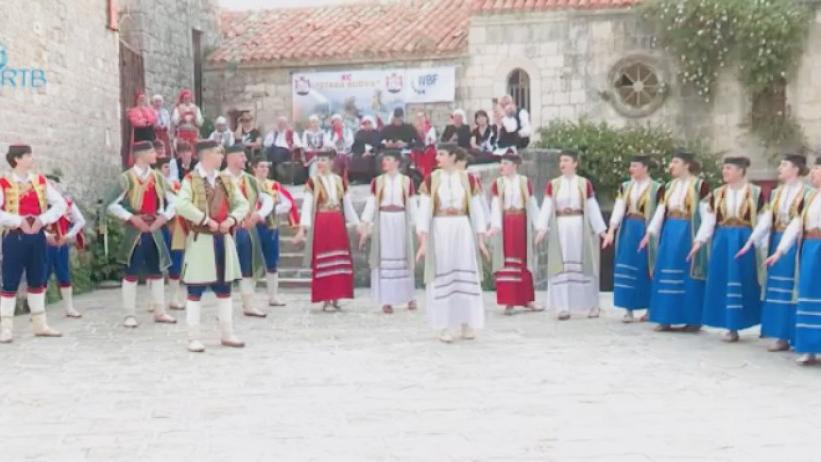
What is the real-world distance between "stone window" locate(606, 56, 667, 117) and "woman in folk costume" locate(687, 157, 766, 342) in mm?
11510

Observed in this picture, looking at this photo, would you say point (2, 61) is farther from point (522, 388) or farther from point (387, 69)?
point (387, 69)

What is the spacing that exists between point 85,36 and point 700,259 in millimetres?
9177

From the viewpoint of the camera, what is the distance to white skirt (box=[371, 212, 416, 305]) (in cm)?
1115

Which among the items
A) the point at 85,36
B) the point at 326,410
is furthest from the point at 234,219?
the point at 85,36

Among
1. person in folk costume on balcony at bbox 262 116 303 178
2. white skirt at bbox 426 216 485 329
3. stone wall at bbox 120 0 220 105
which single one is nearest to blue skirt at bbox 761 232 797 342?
white skirt at bbox 426 216 485 329

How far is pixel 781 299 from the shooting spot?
850 cm

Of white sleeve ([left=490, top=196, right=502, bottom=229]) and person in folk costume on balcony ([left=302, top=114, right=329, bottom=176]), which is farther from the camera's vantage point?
person in folk costume on balcony ([left=302, top=114, right=329, bottom=176])

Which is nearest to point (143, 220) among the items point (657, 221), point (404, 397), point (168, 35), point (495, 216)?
point (495, 216)

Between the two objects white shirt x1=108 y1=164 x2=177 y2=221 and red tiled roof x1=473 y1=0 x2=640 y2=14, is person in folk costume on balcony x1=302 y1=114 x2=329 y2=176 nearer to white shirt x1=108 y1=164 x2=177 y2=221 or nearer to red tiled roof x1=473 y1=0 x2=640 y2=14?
red tiled roof x1=473 y1=0 x2=640 y2=14

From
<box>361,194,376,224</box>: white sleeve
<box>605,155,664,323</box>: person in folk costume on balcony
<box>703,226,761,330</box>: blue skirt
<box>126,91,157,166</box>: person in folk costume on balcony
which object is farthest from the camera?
<box>126,91,157,166</box>: person in folk costume on balcony

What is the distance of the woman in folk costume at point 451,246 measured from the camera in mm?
9180

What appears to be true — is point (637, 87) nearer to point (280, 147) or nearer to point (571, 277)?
point (280, 147)

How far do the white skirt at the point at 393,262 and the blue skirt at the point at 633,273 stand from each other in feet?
7.38

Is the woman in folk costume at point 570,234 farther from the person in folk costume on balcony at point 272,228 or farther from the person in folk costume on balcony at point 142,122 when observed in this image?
the person in folk costume on balcony at point 142,122
